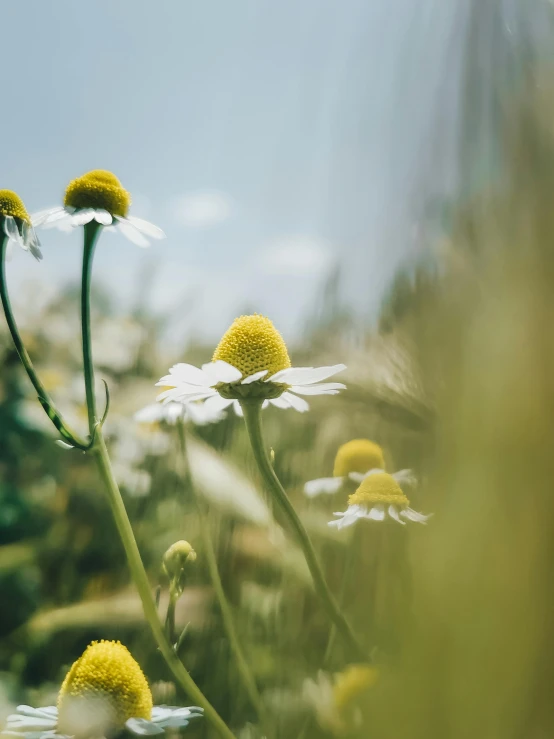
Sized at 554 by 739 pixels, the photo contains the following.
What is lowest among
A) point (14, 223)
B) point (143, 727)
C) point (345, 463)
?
point (143, 727)

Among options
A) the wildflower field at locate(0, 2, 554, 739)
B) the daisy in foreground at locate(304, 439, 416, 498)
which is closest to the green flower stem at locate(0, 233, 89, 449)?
the wildflower field at locate(0, 2, 554, 739)

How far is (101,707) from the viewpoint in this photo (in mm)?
283

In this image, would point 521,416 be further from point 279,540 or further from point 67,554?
point 67,554

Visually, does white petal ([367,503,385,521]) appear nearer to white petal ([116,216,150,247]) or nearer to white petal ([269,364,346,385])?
white petal ([269,364,346,385])

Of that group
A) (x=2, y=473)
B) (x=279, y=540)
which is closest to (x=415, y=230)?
(x=279, y=540)

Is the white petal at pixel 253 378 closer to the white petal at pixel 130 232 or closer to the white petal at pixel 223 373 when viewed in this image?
the white petal at pixel 223 373

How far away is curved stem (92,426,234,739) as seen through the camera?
0.27 m

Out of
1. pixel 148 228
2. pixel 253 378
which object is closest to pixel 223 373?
pixel 253 378

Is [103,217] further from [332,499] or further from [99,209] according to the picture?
[332,499]

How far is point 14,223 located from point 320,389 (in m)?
0.18

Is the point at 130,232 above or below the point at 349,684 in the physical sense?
above

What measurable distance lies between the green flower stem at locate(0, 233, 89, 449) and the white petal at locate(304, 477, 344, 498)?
0.33 feet

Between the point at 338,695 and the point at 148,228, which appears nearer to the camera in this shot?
the point at 338,695

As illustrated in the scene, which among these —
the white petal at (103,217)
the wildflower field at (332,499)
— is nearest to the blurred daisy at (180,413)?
the wildflower field at (332,499)
